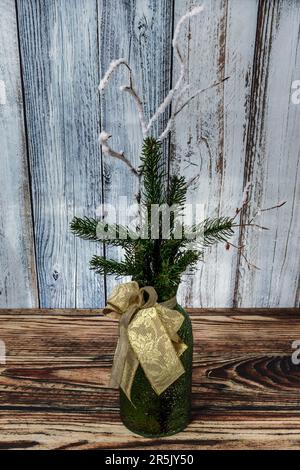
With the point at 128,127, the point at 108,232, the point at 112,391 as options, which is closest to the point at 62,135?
the point at 128,127

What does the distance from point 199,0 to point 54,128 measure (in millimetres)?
394

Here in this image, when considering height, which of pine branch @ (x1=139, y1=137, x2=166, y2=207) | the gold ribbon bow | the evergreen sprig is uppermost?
pine branch @ (x1=139, y1=137, x2=166, y2=207)

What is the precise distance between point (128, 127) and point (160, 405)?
59 cm

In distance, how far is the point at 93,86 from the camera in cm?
106

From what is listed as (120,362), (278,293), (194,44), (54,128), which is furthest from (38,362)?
(194,44)

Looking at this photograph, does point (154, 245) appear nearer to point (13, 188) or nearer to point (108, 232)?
point (108, 232)

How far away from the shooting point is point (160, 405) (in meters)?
0.74

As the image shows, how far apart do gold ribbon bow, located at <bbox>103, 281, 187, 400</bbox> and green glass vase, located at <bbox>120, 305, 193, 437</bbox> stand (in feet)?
0.09

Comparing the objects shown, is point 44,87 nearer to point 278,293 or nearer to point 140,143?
point 140,143

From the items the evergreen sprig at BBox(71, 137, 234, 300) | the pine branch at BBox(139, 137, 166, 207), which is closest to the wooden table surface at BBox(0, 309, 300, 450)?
the evergreen sprig at BBox(71, 137, 234, 300)

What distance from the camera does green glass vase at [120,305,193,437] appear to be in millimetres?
733

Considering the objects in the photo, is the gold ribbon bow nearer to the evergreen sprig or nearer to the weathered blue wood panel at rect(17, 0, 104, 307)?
the evergreen sprig

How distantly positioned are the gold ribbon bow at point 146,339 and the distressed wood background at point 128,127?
46 cm

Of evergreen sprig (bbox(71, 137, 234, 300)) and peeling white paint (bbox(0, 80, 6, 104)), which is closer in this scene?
evergreen sprig (bbox(71, 137, 234, 300))
